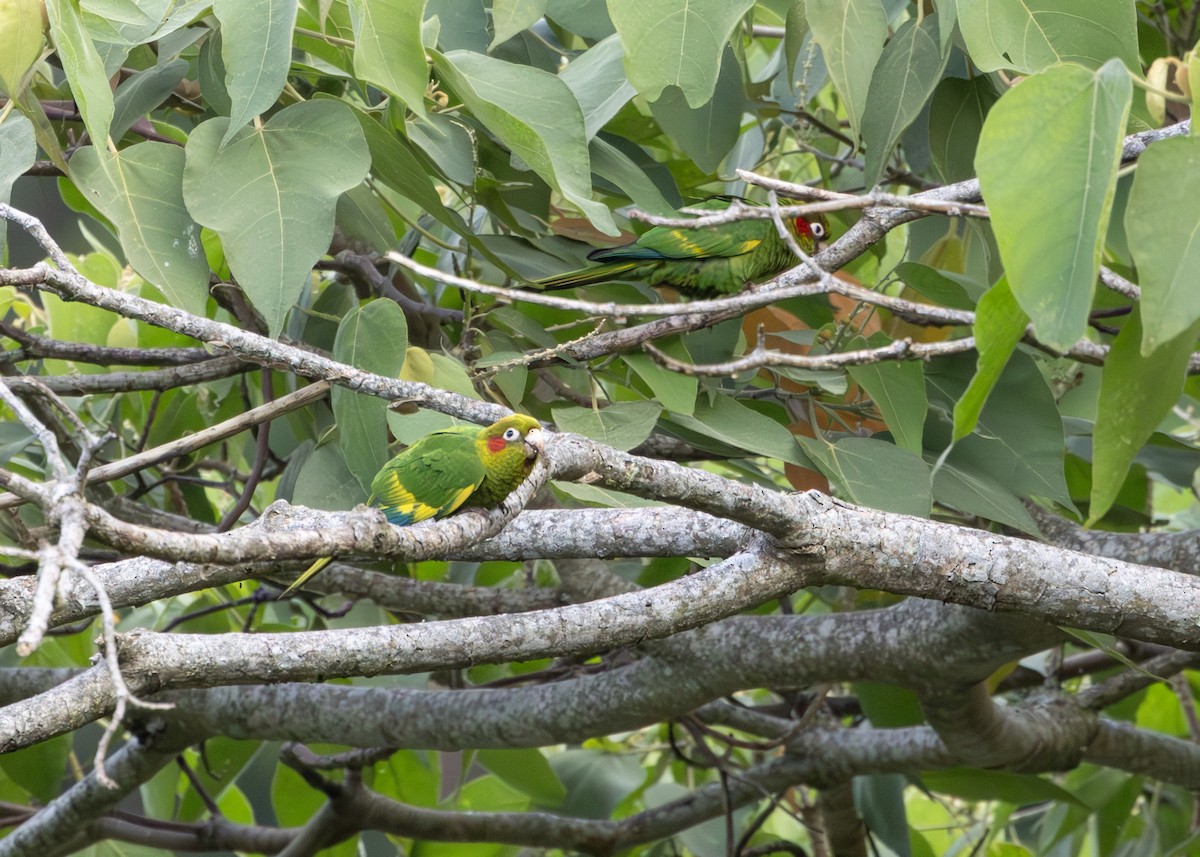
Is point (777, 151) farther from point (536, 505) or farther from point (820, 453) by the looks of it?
point (820, 453)

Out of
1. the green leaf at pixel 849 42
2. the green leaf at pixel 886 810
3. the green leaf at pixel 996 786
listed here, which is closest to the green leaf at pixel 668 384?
the green leaf at pixel 849 42

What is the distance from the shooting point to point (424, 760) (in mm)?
2633

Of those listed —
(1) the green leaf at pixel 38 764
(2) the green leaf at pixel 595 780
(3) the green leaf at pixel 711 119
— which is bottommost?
(2) the green leaf at pixel 595 780

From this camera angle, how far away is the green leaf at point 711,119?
59.7 inches

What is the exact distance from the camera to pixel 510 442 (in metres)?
1.24

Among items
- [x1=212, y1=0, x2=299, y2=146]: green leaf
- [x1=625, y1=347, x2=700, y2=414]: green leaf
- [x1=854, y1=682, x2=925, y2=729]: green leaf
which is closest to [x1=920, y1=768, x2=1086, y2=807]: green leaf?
[x1=854, y1=682, x2=925, y2=729]: green leaf

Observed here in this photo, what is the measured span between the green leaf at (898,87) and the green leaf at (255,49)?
2.30 ft

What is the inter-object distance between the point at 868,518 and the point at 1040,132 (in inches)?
16.3

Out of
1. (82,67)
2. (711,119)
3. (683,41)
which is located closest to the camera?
(82,67)

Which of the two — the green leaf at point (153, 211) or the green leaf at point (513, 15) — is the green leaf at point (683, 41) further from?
the green leaf at point (153, 211)

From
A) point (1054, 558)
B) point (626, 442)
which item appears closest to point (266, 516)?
point (626, 442)

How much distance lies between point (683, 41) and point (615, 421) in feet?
1.55

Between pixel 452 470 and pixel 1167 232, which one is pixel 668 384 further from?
pixel 1167 232

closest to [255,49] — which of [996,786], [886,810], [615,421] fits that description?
[615,421]
